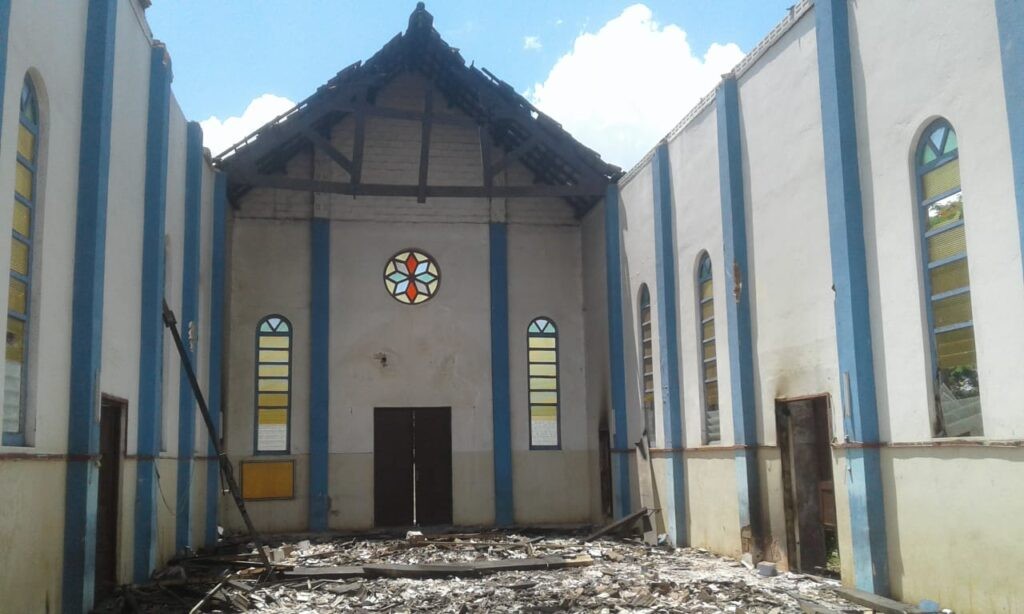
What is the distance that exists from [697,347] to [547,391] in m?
5.41

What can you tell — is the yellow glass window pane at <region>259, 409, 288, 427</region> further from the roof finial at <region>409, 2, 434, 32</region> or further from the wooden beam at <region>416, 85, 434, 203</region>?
the roof finial at <region>409, 2, 434, 32</region>

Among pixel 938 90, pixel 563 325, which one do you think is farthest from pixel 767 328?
pixel 563 325

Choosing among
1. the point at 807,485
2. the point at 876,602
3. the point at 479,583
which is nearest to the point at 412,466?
the point at 479,583

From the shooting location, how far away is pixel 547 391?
59.6ft

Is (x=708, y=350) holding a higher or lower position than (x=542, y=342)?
lower

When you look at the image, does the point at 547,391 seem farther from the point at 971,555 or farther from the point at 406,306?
the point at 971,555

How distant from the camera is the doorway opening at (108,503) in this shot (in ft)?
32.9

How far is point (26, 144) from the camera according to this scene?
7.92 m

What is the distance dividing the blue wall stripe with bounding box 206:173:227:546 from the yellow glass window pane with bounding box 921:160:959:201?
37.0 feet

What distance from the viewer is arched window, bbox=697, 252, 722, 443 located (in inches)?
505

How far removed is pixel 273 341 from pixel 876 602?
1190 cm

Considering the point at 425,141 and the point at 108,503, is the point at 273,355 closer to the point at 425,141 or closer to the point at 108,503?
the point at 425,141

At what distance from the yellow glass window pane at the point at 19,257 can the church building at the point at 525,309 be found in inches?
1.3

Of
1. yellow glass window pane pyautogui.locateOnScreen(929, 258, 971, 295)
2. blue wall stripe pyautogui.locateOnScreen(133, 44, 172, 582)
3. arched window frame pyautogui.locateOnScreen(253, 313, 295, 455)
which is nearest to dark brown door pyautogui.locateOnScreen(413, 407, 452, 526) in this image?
arched window frame pyautogui.locateOnScreen(253, 313, 295, 455)
